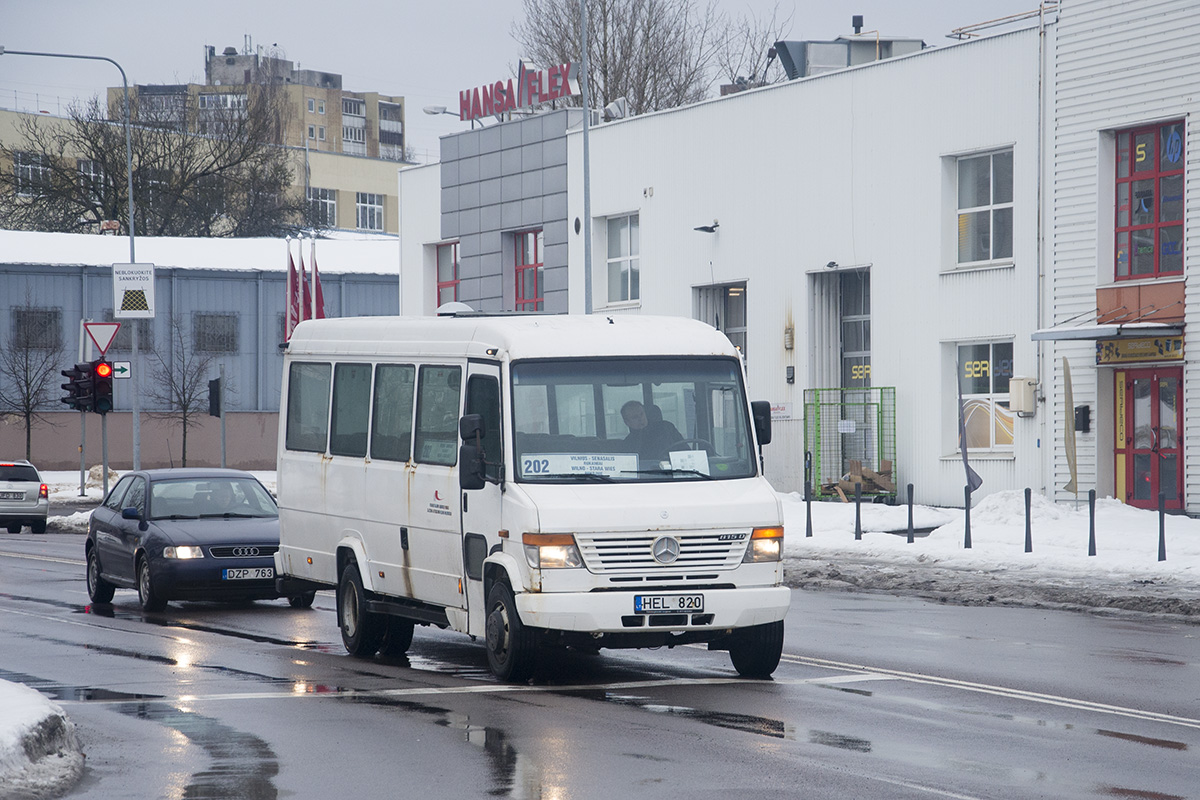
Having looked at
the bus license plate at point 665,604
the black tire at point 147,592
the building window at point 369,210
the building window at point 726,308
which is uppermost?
the building window at point 369,210

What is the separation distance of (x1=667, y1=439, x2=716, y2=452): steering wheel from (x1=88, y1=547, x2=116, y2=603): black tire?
9.29 meters

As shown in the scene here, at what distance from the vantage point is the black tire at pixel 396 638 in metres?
13.3

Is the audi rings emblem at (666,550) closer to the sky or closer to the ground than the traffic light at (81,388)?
closer to the ground

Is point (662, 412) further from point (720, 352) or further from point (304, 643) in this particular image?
point (304, 643)

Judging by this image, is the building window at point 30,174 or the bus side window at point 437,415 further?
the building window at point 30,174

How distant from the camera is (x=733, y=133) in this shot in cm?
3641

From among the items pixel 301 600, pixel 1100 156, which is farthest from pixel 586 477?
pixel 1100 156

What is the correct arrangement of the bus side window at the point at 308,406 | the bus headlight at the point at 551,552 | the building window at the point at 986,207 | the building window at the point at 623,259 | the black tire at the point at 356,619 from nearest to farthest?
the bus headlight at the point at 551,552, the black tire at the point at 356,619, the bus side window at the point at 308,406, the building window at the point at 986,207, the building window at the point at 623,259

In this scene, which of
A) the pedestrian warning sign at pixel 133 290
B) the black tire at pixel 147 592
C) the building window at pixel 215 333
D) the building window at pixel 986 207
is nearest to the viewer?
the black tire at pixel 147 592

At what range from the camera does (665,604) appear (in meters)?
11.0

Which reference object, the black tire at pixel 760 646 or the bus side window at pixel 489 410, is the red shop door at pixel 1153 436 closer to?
the black tire at pixel 760 646

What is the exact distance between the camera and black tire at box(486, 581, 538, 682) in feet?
36.7

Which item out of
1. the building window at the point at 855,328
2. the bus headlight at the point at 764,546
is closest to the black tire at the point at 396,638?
the bus headlight at the point at 764,546

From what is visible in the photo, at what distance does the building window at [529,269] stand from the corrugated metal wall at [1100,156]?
1711 centimetres
